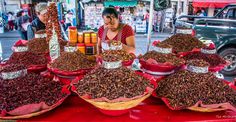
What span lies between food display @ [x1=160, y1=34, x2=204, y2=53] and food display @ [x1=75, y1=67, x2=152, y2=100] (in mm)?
668

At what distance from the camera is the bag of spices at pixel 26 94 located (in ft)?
3.70

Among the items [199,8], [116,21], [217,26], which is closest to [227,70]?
[217,26]

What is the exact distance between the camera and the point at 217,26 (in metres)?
5.15

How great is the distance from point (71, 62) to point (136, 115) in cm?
61

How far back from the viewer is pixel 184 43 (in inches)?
72.1

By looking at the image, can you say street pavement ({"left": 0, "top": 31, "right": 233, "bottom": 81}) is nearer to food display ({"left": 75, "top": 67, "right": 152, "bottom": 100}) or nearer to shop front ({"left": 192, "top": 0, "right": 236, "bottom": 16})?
shop front ({"left": 192, "top": 0, "right": 236, "bottom": 16})

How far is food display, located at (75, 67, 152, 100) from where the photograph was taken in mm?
1152

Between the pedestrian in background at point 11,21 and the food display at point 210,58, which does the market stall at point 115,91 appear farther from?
the pedestrian in background at point 11,21

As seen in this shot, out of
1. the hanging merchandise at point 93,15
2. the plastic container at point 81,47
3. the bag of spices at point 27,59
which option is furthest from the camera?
the hanging merchandise at point 93,15

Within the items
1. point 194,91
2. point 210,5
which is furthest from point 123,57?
point 210,5

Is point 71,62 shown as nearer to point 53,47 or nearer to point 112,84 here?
point 53,47

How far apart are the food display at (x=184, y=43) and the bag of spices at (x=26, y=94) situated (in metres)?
1.05

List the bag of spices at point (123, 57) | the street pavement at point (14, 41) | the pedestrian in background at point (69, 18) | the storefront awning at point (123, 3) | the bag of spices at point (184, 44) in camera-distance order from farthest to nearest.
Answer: the storefront awning at point (123, 3) < the pedestrian in background at point (69, 18) < the street pavement at point (14, 41) < the bag of spices at point (184, 44) < the bag of spices at point (123, 57)

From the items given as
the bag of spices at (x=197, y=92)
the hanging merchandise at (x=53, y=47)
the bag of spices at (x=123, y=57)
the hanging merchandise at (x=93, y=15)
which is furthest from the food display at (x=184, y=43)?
the hanging merchandise at (x=93, y=15)
